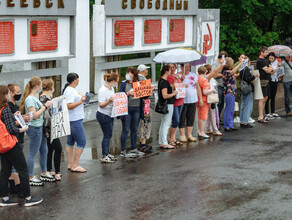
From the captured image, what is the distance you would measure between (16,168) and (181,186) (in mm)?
2564

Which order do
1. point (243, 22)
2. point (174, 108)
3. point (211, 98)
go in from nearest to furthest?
point (174, 108) → point (211, 98) → point (243, 22)

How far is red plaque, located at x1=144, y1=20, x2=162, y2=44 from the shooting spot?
650 inches

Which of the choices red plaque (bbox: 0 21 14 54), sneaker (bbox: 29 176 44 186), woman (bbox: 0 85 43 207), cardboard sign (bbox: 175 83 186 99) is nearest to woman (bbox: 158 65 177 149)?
cardboard sign (bbox: 175 83 186 99)

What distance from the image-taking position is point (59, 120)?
30.0ft

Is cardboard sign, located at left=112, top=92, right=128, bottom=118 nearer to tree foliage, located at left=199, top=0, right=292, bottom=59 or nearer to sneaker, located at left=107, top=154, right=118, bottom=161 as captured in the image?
sneaker, located at left=107, top=154, right=118, bottom=161

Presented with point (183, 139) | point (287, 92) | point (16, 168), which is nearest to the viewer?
point (16, 168)

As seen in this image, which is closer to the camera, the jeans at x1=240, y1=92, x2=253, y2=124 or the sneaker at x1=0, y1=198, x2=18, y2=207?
the sneaker at x1=0, y1=198, x2=18, y2=207

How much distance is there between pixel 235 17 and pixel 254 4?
118 cm

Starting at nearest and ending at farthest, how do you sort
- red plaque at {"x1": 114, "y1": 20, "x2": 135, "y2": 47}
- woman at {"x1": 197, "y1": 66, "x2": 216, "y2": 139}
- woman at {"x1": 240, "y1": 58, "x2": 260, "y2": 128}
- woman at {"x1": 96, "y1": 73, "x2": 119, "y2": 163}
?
1. woman at {"x1": 96, "y1": 73, "x2": 119, "y2": 163}
2. woman at {"x1": 197, "y1": 66, "x2": 216, "y2": 139}
3. woman at {"x1": 240, "y1": 58, "x2": 260, "y2": 128}
4. red plaque at {"x1": 114, "y1": 20, "x2": 135, "y2": 47}

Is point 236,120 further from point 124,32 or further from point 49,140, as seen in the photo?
point 49,140

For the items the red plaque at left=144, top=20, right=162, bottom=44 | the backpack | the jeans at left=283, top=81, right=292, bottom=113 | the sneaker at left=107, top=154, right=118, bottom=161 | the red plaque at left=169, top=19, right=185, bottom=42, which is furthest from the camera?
the red plaque at left=169, top=19, right=185, bottom=42

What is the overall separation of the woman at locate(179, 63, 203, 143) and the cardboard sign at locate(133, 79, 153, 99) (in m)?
1.34

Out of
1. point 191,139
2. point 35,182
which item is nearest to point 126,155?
point 191,139

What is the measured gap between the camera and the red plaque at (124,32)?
49.6ft
